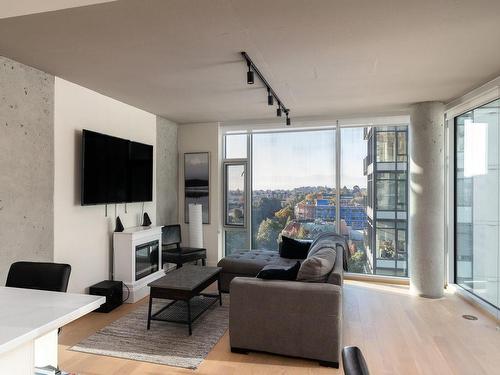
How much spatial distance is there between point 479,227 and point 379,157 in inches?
63.8

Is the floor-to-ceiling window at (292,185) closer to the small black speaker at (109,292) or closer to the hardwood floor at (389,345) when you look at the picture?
the hardwood floor at (389,345)

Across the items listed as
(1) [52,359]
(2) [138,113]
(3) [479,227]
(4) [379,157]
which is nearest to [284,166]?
(4) [379,157]

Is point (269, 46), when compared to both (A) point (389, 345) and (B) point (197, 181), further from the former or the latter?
(B) point (197, 181)

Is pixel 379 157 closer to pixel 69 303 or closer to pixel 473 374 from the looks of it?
pixel 473 374

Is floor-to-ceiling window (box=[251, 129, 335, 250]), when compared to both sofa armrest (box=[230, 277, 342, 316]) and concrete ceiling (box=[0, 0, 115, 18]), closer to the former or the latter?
sofa armrest (box=[230, 277, 342, 316])

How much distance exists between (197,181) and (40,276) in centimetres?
365

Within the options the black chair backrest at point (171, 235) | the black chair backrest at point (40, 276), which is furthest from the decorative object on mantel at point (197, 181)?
the black chair backrest at point (40, 276)

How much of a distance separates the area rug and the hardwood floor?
9 cm

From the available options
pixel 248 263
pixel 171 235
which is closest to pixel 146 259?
pixel 171 235

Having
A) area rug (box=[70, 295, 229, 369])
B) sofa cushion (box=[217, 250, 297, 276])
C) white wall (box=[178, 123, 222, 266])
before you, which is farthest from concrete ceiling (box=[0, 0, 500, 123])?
area rug (box=[70, 295, 229, 369])

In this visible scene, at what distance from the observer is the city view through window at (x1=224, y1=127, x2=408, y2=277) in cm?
483

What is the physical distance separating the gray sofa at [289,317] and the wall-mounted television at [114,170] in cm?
208

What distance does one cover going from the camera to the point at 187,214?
18.4 feet

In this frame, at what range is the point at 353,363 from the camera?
0.74 meters
